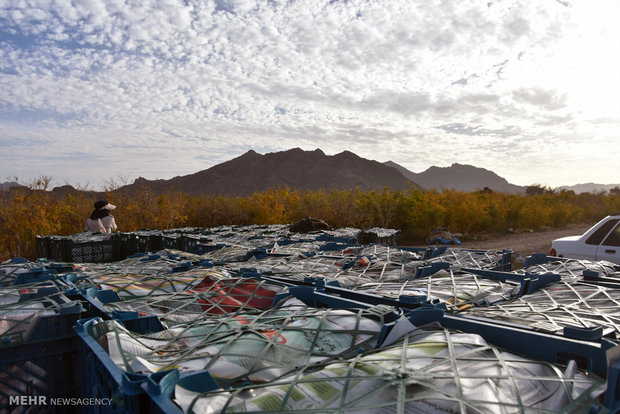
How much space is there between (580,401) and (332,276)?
295cm

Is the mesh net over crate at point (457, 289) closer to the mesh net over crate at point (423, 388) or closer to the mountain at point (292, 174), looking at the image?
the mesh net over crate at point (423, 388)

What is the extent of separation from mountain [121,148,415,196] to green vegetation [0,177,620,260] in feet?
159

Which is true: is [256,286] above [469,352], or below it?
below

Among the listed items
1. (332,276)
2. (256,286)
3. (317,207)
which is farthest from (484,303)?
(317,207)

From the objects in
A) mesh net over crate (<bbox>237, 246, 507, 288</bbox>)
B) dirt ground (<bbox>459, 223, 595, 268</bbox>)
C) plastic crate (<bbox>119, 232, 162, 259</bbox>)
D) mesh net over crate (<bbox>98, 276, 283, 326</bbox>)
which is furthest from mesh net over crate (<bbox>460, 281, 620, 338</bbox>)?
dirt ground (<bbox>459, 223, 595, 268</bbox>)

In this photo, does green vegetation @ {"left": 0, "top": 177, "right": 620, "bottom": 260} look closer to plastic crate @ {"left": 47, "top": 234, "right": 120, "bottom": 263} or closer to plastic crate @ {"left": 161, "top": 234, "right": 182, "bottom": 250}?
plastic crate @ {"left": 47, "top": 234, "right": 120, "bottom": 263}

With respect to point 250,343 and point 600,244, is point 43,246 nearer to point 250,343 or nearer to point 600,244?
point 250,343

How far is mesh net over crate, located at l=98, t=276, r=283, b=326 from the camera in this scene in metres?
2.81

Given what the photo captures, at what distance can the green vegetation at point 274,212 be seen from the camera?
1195 centimetres

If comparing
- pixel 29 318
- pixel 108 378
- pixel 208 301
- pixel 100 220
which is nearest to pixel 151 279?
pixel 208 301

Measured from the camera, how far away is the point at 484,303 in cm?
311

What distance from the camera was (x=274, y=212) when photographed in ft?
59.6

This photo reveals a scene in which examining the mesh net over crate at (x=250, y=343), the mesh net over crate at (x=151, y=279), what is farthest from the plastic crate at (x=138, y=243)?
Result: the mesh net over crate at (x=250, y=343)

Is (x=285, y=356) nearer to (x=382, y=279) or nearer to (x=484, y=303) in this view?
(x=484, y=303)
